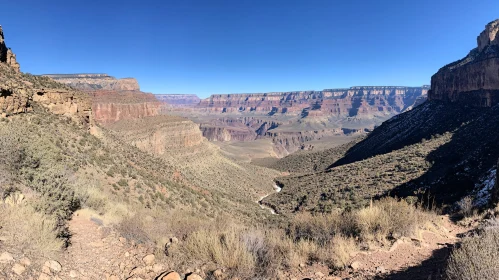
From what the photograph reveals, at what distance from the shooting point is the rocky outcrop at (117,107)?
65.7 m

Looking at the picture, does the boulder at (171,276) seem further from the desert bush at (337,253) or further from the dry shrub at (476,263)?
the dry shrub at (476,263)

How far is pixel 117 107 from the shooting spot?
68062 mm

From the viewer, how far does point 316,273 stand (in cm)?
575

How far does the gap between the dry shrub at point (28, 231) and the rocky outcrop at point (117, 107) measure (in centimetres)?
6474

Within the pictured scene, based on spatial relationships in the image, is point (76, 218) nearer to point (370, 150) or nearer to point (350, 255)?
→ point (350, 255)

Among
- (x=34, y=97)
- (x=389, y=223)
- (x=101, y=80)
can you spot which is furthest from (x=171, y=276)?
(x=101, y=80)

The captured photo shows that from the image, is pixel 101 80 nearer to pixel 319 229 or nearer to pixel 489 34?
pixel 319 229

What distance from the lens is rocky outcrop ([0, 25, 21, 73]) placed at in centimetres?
2112

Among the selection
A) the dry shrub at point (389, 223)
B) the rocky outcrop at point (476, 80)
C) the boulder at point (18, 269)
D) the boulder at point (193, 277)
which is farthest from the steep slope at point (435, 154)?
the boulder at point (18, 269)

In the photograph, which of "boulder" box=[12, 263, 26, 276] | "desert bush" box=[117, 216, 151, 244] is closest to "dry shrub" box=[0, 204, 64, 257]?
"boulder" box=[12, 263, 26, 276]

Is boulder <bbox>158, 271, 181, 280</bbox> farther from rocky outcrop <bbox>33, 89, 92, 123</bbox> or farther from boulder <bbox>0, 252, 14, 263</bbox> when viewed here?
rocky outcrop <bbox>33, 89, 92, 123</bbox>

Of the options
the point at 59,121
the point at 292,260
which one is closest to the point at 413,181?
the point at 292,260

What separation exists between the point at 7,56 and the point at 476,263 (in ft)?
101

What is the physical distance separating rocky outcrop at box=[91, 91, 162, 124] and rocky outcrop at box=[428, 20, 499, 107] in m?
75.3
